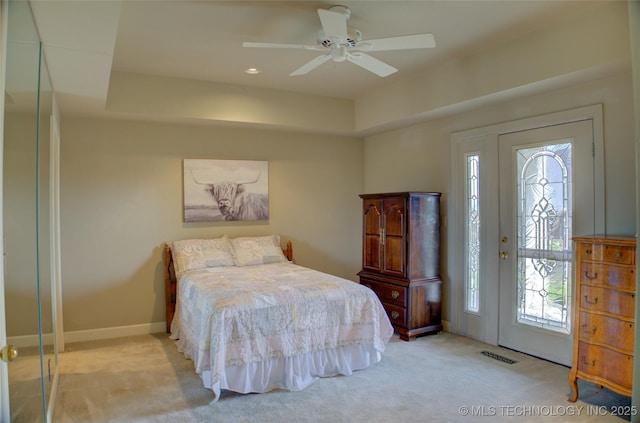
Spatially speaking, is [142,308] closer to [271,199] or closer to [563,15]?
[271,199]

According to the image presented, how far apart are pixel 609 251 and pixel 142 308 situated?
4447 millimetres

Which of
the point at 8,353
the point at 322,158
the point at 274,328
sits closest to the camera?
the point at 8,353

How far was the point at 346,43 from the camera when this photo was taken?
2977 mm

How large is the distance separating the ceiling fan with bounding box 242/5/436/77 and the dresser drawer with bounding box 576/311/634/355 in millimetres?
2160

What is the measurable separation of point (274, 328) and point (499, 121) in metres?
2.88

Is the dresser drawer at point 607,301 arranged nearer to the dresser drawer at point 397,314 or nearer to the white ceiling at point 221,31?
the dresser drawer at point 397,314

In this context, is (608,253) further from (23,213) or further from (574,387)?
(23,213)

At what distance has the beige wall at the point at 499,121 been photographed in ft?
10.1

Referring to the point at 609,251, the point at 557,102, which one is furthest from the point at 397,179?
the point at 609,251

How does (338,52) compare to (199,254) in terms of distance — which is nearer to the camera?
(338,52)

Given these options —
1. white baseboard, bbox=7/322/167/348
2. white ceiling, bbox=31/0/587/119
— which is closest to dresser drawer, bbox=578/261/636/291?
white ceiling, bbox=31/0/587/119

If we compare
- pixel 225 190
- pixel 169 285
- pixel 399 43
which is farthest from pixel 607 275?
pixel 169 285

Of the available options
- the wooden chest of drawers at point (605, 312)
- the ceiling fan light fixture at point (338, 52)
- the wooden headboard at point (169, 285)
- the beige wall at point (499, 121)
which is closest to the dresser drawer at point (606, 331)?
the wooden chest of drawers at point (605, 312)

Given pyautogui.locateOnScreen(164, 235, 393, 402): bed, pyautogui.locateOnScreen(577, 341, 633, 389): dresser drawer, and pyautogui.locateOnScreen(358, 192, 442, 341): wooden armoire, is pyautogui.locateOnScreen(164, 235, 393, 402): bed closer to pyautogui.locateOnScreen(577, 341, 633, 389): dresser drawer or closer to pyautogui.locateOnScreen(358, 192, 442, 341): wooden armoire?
pyautogui.locateOnScreen(358, 192, 442, 341): wooden armoire
